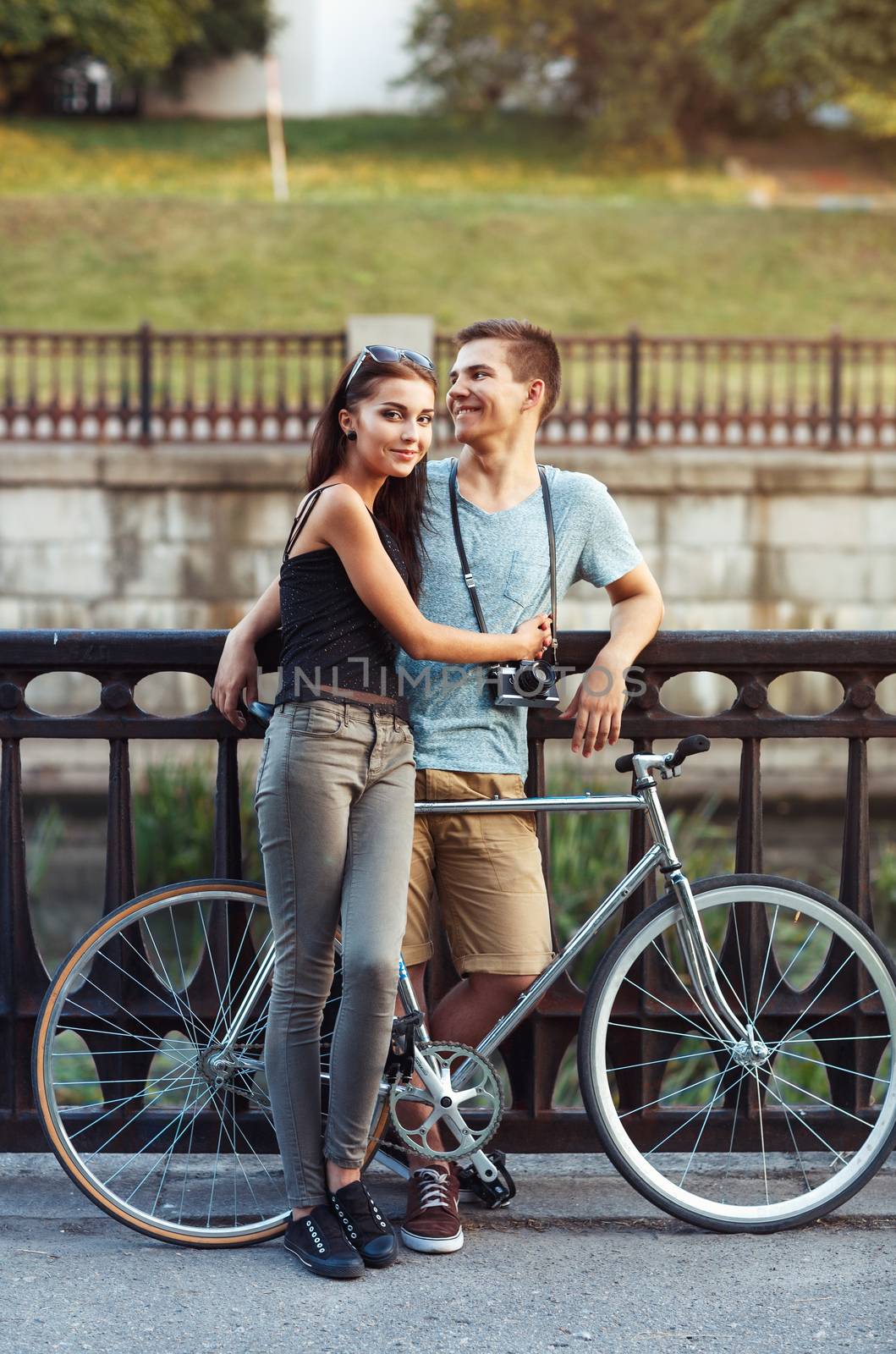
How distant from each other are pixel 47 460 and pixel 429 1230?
10.4m

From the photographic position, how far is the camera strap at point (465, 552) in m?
3.12

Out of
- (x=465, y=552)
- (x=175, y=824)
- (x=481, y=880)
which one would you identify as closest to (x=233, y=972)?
(x=481, y=880)

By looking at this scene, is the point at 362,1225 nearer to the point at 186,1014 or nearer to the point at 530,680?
the point at 186,1014

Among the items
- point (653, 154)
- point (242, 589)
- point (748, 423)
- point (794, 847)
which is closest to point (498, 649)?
point (794, 847)

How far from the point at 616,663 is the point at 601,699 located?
0.08 meters

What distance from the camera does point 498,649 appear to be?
3031 millimetres

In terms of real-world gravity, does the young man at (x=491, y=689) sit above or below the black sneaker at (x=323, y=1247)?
above

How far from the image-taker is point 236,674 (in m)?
3.21

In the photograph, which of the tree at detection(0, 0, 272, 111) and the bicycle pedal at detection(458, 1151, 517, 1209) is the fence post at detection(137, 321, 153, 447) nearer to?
the bicycle pedal at detection(458, 1151, 517, 1209)

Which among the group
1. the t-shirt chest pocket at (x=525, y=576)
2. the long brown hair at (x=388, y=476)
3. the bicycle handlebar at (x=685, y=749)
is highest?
the long brown hair at (x=388, y=476)

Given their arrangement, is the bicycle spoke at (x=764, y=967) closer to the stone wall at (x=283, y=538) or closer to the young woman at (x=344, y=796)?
the young woman at (x=344, y=796)

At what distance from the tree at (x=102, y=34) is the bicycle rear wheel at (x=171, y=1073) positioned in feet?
128

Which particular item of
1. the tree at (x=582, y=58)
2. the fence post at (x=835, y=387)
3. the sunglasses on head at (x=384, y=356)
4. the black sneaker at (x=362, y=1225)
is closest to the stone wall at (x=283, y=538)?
the fence post at (x=835, y=387)

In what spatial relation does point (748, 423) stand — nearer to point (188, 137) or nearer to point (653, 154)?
point (653, 154)
